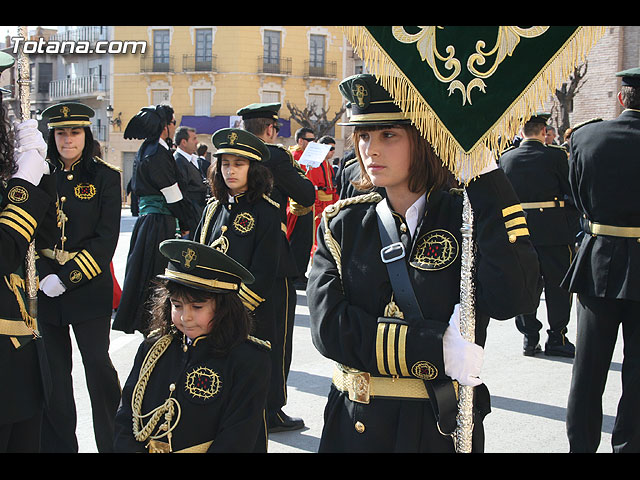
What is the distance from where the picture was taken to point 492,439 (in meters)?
4.94

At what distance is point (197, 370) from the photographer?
3.19 meters

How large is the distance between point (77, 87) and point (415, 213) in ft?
153

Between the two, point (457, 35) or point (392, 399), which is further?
point (392, 399)

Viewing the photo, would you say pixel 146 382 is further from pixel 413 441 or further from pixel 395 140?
pixel 395 140

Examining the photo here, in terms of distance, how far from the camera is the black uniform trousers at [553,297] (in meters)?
7.05

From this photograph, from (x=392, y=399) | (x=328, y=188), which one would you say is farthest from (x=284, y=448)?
(x=328, y=188)

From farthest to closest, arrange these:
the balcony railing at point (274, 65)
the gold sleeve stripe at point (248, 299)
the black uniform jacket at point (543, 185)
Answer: the balcony railing at point (274, 65)
the black uniform jacket at point (543, 185)
the gold sleeve stripe at point (248, 299)

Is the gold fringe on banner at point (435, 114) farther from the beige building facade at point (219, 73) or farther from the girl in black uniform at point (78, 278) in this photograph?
the beige building facade at point (219, 73)

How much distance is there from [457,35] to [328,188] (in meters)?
9.56

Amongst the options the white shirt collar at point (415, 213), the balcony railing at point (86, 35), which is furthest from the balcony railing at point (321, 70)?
the white shirt collar at point (415, 213)

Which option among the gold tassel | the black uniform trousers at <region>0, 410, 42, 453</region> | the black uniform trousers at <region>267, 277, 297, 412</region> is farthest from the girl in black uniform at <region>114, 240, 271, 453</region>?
the black uniform trousers at <region>267, 277, 297, 412</region>

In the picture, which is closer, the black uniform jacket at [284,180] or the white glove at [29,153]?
the white glove at [29,153]

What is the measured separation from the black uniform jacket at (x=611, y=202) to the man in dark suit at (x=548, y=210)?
281 cm

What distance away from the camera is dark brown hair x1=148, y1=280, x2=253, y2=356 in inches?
128
